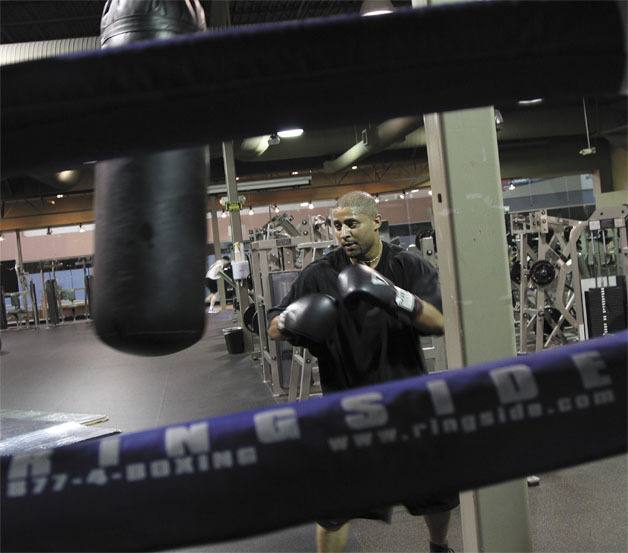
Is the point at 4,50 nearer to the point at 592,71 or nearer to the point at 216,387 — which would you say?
the point at 216,387

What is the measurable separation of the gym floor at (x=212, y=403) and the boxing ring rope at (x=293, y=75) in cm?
255

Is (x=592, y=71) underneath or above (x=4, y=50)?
underneath

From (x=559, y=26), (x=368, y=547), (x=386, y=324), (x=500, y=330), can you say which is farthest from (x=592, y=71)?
(x=368, y=547)

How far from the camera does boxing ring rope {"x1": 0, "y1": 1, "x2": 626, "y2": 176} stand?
1.83 feet

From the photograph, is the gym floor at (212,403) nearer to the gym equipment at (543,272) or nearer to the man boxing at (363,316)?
the man boxing at (363,316)

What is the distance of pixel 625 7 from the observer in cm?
58

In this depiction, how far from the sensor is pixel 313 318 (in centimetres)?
210

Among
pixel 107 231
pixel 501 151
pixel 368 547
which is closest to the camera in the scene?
pixel 107 231

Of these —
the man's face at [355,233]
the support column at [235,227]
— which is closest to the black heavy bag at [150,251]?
the man's face at [355,233]

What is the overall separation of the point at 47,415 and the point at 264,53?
3.86 m

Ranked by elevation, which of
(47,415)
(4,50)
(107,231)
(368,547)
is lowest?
(368,547)

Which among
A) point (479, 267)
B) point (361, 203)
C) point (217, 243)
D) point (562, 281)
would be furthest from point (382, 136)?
point (479, 267)

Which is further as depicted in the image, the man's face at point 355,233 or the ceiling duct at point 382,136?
the ceiling duct at point 382,136

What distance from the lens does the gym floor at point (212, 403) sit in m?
2.87
